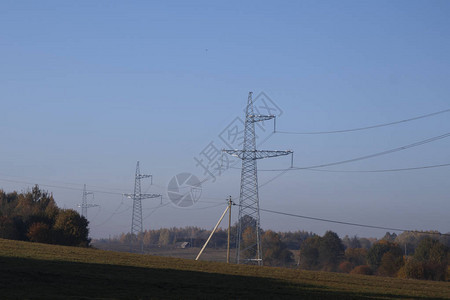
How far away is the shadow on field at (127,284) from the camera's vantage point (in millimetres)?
23859

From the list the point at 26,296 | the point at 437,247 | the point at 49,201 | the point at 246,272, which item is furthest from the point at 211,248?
the point at 26,296

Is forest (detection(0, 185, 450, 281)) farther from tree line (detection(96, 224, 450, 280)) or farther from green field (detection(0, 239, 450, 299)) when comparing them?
green field (detection(0, 239, 450, 299))

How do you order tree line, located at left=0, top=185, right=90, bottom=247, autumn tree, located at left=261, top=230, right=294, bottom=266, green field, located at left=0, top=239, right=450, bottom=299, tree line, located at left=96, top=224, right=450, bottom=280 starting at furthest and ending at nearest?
autumn tree, located at left=261, top=230, right=294, bottom=266, tree line, located at left=96, top=224, right=450, bottom=280, tree line, located at left=0, top=185, right=90, bottom=247, green field, located at left=0, top=239, right=450, bottom=299

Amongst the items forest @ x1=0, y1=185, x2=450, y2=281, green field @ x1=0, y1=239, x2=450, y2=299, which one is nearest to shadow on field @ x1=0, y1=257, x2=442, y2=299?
green field @ x1=0, y1=239, x2=450, y2=299

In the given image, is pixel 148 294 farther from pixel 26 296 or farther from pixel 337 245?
pixel 337 245

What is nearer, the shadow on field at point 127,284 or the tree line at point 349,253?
the shadow on field at point 127,284

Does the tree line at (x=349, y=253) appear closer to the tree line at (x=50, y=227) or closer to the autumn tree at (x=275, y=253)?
the autumn tree at (x=275, y=253)

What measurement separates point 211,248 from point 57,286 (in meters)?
112

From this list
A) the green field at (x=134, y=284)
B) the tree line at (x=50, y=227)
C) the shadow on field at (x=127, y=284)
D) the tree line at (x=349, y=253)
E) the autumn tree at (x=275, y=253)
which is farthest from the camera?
the autumn tree at (x=275, y=253)

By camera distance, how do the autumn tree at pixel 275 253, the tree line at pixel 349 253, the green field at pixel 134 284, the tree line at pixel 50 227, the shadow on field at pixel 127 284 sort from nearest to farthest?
the shadow on field at pixel 127 284 → the green field at pixel 134 284 → the tree line at pixel 50 227 → the tree line at pixel 349 253 → the autumn tree at pixel 275 253

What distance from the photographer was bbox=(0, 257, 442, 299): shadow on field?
78.3ft

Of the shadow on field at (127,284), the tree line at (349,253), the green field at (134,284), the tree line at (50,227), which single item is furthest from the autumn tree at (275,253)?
the shadow on field at (127,284)

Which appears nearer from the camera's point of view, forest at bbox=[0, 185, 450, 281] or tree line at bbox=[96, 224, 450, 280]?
forest at bbox=[0, 185, 450, 281]

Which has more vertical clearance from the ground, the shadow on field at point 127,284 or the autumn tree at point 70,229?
the autumn tree at point 70,229
